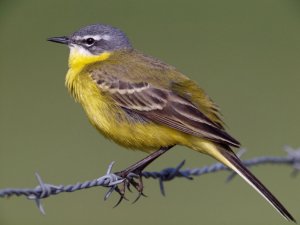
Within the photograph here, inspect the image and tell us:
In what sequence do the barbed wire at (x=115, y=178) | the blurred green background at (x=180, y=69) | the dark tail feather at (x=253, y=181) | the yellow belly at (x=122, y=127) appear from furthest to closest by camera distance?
the blurred green background at (x=180, y=69) < the yellow belly at (x=122, y=127) < the dark tail feather at (x=253, y=181) < the barbed wire at (x=115, y=178)

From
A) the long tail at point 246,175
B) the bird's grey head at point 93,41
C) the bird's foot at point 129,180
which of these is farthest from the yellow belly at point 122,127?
the bird's grey head at point 93,41

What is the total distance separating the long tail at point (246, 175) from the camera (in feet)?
18.5

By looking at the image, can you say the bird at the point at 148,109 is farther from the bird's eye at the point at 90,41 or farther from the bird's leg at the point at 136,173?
the bird's eye at the point at 90,41

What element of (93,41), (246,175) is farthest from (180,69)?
(246,175)

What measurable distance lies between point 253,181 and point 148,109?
1.27 metres

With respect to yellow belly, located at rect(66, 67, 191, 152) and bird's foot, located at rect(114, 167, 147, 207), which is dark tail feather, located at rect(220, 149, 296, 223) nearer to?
yellow belly, located at rect(66, 67, 191, 152)

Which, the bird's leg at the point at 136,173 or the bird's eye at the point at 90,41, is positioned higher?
the bird's eye at the point at 90,41

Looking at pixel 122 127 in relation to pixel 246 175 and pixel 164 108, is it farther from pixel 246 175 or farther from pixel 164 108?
pixel 246 175

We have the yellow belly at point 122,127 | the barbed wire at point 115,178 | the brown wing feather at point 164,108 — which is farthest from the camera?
the yellow belly at point 122,127

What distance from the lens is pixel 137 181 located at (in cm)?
667

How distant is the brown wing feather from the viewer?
6.13m

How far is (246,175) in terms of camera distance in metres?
5.82

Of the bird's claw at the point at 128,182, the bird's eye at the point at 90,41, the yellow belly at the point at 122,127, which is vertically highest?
the bird's eye at the point at 90,41

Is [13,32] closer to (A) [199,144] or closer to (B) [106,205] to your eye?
(B) [106,205]
